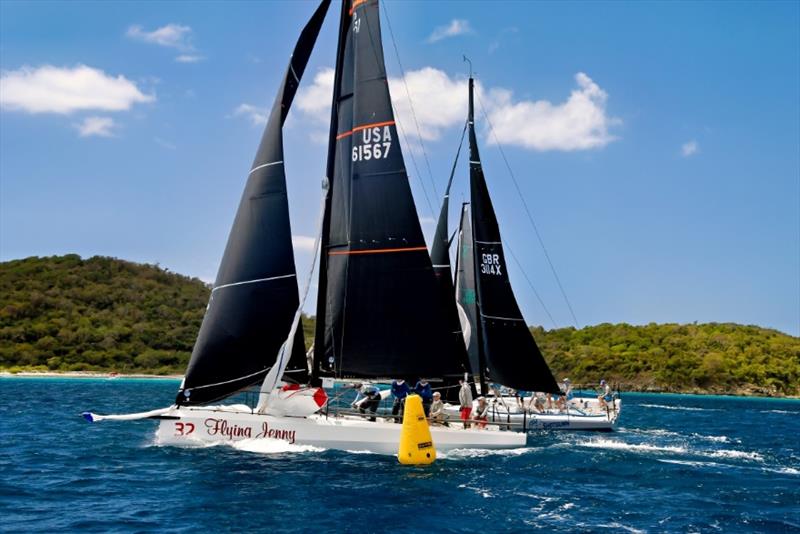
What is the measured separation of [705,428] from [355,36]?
27856mm

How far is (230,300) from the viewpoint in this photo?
21.1 m

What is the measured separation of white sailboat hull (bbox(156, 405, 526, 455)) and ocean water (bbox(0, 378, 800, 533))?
1.00ft

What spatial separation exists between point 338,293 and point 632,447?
11.9 meters

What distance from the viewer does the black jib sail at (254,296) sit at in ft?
68.7

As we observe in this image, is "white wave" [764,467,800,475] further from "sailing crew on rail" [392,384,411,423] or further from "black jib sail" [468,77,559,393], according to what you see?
"sailing crew on rail" [392,384,411,423]

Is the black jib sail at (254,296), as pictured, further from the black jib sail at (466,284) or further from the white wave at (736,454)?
the black jib sail at (466,284)

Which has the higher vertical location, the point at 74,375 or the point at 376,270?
the point at 376,270

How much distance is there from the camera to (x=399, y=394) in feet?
71.0

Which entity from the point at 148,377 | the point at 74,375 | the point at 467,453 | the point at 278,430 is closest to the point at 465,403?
the point at 467,453

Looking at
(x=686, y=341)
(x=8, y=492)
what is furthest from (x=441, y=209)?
(x=686, y=341)

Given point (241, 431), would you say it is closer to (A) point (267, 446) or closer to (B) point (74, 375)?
Answer: (A) point (267, 446)

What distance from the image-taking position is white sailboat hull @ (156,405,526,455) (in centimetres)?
2031

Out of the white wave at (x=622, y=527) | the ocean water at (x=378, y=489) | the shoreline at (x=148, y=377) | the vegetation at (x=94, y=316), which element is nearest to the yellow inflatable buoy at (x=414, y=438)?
the ocean water at (x=378, y=489)

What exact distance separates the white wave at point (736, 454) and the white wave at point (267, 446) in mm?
13630
